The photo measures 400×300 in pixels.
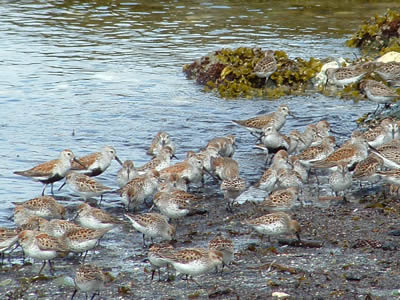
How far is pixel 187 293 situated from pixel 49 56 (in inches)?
610

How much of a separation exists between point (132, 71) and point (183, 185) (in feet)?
31.3

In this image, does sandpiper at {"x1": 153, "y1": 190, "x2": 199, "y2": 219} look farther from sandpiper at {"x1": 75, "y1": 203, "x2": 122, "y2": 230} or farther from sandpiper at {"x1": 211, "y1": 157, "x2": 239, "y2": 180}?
sandpiper at {"x1": 211, "y1": 157, "x2": 239, "y2": 180}

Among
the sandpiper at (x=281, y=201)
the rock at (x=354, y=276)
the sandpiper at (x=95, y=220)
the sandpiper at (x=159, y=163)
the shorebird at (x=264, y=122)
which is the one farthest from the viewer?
the shorebird at (x=264, y=122)

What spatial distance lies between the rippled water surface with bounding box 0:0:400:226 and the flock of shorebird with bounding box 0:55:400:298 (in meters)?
0.59

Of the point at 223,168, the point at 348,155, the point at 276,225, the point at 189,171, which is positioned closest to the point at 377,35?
the point at 348,155

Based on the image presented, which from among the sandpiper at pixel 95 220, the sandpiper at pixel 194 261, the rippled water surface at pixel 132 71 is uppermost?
the sandpiper at pixel 194 261

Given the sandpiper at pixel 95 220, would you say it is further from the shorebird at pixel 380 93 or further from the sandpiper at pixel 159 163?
the shorebird at pixel 380 93

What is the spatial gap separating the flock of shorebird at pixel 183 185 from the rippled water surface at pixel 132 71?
0.59 meters

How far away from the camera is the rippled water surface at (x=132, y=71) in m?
15.5

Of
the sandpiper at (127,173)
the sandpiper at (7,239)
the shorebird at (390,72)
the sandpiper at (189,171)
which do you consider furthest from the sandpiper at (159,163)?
the shorebird at (390,72)

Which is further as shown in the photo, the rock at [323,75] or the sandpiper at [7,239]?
the rock at [323,75]

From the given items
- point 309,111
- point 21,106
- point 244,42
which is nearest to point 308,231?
point 309,111

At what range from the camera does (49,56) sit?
22.7 metres

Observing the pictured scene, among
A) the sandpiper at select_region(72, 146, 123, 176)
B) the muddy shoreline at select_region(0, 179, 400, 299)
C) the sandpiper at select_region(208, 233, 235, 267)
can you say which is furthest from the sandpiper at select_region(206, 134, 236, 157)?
the sandpiper at select_region(208, 233, 235, 267)
